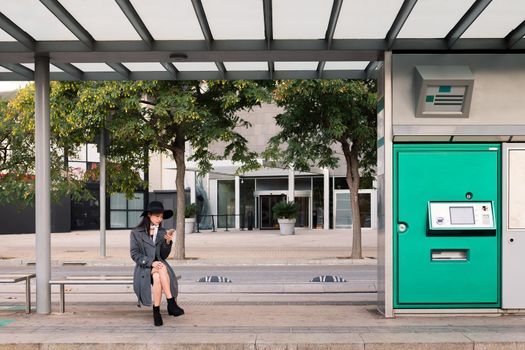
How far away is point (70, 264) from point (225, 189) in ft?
81.7

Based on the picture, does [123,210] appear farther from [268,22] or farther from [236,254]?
[268,22]

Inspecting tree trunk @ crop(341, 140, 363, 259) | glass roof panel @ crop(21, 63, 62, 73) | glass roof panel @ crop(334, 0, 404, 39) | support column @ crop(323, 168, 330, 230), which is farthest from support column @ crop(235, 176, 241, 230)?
glass roof panel @ crop(334, 0, 404, 39)

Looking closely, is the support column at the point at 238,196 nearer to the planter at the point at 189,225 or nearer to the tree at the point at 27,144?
the planter at the point at 189,225

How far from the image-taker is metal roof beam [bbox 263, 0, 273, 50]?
7.13m

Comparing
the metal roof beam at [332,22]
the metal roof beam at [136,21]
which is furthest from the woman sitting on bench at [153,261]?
the metal roof beam at [332,22]

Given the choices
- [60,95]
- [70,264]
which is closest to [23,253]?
[70,264]

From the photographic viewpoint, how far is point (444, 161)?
8086 millimetres

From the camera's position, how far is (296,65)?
9.52 metres

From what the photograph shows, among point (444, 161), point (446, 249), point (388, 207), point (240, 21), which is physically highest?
point (240, 21)

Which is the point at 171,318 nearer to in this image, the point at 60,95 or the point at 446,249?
the point at 446,249

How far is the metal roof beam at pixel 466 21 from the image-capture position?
700 centimetres

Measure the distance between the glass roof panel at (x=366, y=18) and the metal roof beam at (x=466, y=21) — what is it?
773 mm

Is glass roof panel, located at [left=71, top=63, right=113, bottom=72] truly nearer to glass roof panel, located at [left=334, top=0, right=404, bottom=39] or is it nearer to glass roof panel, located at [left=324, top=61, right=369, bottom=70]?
glass roof panel, located at [left=324, top=61, right=369, bottom=70]

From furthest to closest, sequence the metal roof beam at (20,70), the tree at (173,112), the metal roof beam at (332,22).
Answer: the tree at (173,112) → the metal roof beam at (20,70) → the metal roof beam at (332,22)
